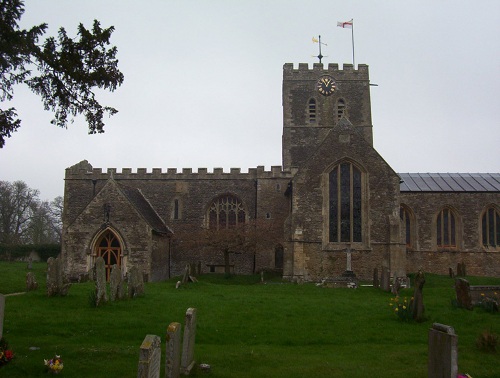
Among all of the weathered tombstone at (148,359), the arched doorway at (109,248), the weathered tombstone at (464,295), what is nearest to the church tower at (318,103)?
the arched doorway at (109,248)

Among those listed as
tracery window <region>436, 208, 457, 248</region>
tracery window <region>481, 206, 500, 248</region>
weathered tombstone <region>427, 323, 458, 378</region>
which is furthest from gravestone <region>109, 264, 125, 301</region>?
tracery window <region>481, 206, 500, 248</region>

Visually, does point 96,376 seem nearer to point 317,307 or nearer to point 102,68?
point 102,68

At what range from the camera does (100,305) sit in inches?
521

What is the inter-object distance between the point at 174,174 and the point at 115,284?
18261mm

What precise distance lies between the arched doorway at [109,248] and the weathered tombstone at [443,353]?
20.8 meters

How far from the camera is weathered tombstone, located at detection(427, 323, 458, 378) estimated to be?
6.21 metres

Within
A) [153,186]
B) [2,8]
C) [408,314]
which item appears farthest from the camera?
[153,186]

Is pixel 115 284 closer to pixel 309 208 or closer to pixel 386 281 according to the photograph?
pixel 386 281

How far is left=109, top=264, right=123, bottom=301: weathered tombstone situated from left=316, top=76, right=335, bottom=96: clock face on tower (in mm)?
24646

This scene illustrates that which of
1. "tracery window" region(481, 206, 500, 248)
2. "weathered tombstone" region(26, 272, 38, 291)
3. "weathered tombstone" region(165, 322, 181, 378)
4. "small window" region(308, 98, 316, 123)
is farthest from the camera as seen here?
"small window" region(308, 98, 316, 123)

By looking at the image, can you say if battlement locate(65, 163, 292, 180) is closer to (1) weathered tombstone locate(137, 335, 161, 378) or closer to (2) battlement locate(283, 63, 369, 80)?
(2) battlement locate(283, 63, 369, 80)

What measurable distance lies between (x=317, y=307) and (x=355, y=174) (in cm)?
1201

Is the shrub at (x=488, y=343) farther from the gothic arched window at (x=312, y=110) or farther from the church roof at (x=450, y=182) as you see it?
the gothic arched window at (x=312, y=110)

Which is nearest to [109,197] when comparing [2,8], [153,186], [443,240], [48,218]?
[153,186]
